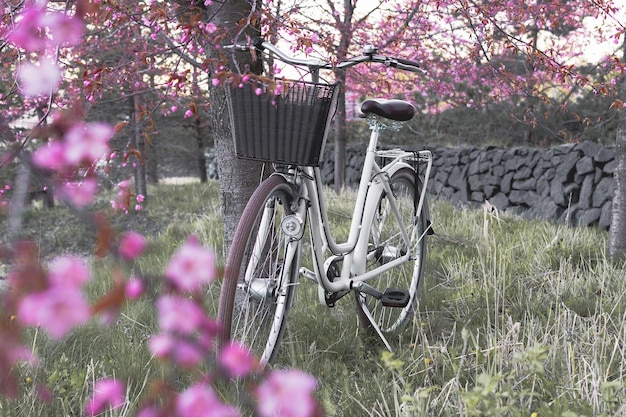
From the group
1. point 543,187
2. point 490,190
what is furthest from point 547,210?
point 490,190

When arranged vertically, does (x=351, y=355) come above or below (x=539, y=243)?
below

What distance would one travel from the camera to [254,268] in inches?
76.0

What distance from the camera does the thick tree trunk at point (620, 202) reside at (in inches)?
154

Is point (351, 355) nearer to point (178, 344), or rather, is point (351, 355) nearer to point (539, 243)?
point (178, 344)

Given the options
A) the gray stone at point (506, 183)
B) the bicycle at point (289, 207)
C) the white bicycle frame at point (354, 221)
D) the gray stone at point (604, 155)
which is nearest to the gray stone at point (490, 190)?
the gray stone at point (506, 183)

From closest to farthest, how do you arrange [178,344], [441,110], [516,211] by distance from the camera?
[178,344]
[516,211]
[441,110]

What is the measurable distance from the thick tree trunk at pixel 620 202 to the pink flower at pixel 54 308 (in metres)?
4.05

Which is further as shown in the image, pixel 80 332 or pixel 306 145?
pixel 80 332

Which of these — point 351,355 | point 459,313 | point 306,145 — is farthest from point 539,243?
point 306,145

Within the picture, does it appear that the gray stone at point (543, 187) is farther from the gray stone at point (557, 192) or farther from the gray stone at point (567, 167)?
the gray stone at point (567, 167)

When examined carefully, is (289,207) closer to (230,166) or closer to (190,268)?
(230,166)

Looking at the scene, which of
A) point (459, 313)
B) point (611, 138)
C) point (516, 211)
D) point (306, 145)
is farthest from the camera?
point (611, 138)

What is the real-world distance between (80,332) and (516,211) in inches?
218

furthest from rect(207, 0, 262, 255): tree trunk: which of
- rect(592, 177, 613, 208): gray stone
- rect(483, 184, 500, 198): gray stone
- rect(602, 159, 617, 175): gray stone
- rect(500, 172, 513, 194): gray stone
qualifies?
rect(483, 184, 500, 198): gray stone
